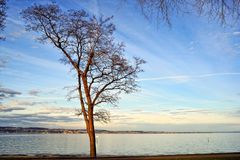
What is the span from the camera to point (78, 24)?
26734 millimetres

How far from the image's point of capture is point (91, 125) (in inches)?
1049

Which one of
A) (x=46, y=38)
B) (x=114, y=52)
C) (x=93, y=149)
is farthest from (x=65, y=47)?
(x=93, y=149)

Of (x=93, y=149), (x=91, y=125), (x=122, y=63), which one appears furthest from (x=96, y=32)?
(x=93, y=149)

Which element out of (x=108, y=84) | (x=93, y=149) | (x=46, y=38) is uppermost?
(x=46, y=38)

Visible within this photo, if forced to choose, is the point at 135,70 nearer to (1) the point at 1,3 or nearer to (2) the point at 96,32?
(2) the point at 96,32

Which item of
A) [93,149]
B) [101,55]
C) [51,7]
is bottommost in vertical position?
[93,149]

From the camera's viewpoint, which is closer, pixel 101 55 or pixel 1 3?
pixel 1 3

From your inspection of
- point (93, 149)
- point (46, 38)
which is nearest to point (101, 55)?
point (46, 38)

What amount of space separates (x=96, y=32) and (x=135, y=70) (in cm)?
460

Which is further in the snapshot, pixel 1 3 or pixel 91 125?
pixel 91 125

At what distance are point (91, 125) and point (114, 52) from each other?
20.8 feet

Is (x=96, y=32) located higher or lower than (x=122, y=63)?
higher

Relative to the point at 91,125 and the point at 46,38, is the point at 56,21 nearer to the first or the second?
the point at 46,38

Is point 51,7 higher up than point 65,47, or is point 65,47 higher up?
point 51,7
